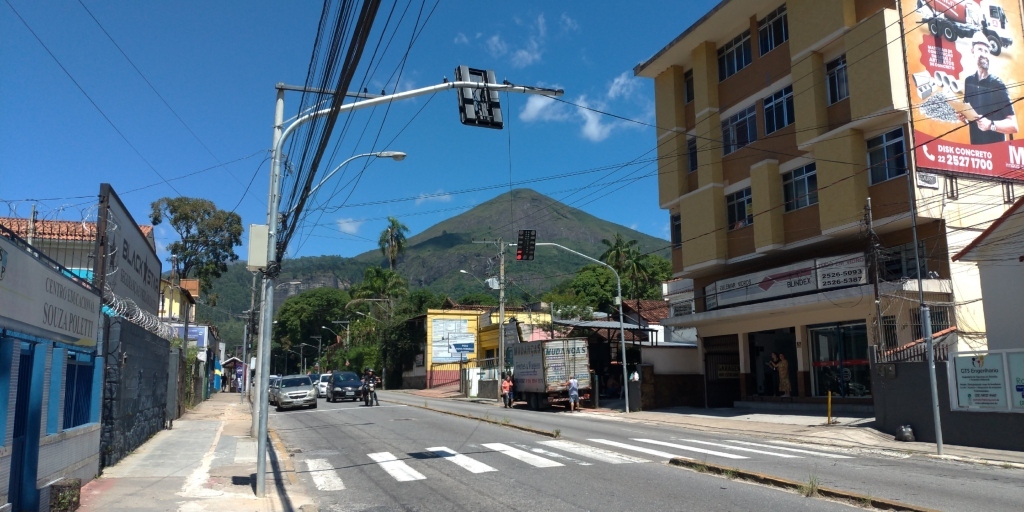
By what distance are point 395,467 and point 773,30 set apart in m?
22.9

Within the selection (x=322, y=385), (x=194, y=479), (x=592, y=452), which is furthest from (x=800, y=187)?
(x=322, y=385)

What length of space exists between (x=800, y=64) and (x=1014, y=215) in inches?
395

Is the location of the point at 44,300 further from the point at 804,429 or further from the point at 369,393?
the point at 369,393

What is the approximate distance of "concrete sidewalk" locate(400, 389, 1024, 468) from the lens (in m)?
16.4

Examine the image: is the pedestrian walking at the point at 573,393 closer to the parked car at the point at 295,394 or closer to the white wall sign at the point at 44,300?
the parked car at the point at 295,394

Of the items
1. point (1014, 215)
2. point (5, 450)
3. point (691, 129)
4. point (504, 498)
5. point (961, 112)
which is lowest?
point (504, 498)

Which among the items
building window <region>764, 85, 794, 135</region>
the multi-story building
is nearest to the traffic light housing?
the multi-story building

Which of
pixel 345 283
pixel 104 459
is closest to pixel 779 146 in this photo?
pixel 104 459

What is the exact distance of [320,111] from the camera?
12461 millimetres

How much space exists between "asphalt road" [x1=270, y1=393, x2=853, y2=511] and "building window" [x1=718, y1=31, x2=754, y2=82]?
17.6 metres

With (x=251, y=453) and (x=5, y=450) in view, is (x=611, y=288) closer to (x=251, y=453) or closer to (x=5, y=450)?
(x=251, y=453)

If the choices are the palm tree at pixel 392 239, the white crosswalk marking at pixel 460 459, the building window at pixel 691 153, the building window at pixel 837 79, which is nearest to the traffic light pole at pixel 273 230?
the white crosswalk marking at pixel 460 459

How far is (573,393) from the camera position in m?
31.7

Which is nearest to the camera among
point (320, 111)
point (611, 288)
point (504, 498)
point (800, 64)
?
point (504, 498)
